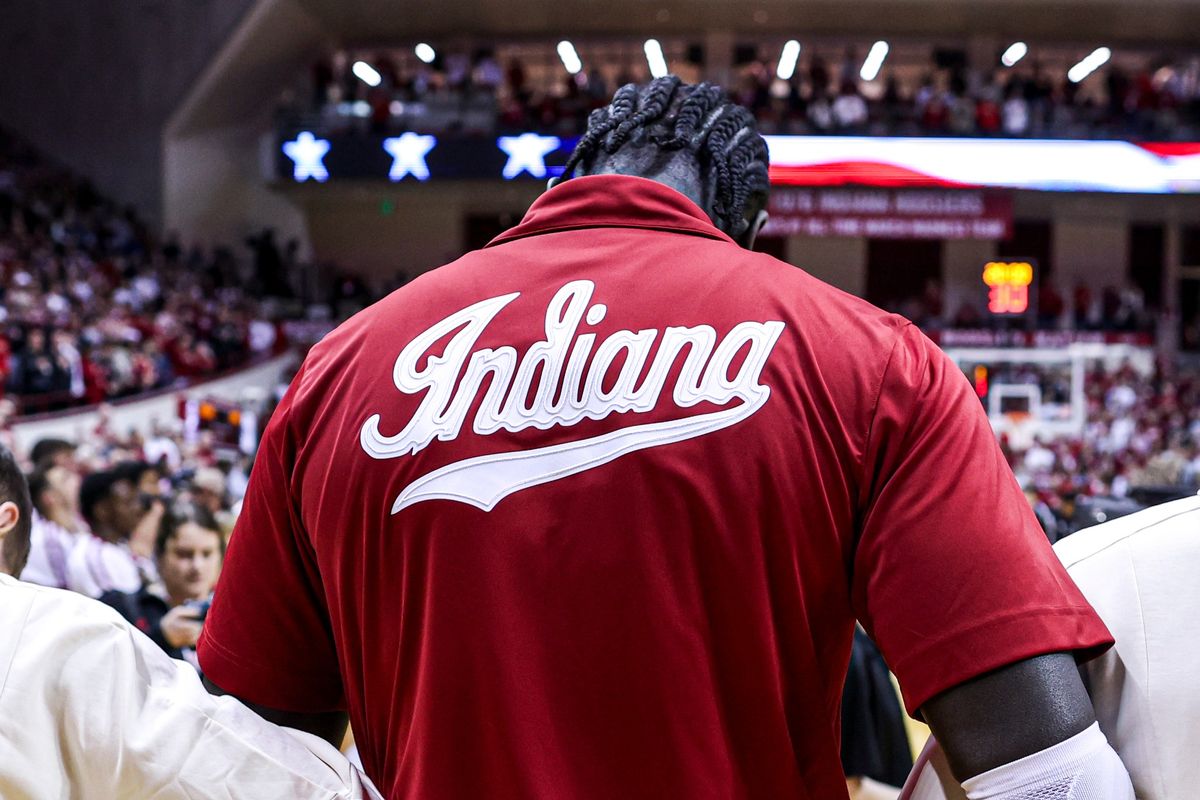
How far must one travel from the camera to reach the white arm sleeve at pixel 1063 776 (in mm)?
953

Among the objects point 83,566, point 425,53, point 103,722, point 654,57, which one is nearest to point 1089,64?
point 654,57

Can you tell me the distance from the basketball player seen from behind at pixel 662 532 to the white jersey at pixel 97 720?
7.4 inches

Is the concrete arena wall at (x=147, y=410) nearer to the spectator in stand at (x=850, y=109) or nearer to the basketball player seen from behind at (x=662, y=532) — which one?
the basketball player seen from behind at (x=662, y=532)

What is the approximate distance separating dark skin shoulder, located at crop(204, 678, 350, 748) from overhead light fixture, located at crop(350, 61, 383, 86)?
64.7 feet

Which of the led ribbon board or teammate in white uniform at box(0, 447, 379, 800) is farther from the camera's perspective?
the led ribbon board

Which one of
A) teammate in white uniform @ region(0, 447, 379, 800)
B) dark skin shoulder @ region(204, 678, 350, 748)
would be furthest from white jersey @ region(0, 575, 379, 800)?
dark skin shoulder @ region(204, 678, 350, 748)

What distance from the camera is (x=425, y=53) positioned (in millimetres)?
20328

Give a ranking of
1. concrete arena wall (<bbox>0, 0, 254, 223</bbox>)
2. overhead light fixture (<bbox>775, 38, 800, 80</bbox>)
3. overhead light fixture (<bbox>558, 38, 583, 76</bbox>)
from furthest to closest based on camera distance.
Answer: overhead light fixture (<bbox>558, 38, 583, 76</bbox>) < overhead light fixture (<bbox>775, 38, 800, 80</bbox>) < concrete arena wall (<bbox>0, 0, 254, 223</bbox>)

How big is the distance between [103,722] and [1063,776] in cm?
77

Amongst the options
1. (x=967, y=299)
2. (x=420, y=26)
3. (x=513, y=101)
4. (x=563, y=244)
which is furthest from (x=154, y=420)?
(x=967, y=299)

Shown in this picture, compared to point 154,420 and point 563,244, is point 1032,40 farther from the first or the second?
point 563,244

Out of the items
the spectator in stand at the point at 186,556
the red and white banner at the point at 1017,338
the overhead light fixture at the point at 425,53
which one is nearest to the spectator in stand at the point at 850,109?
the red and white banner at the point at 1017,338

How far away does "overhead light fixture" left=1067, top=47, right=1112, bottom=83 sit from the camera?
2003 cm

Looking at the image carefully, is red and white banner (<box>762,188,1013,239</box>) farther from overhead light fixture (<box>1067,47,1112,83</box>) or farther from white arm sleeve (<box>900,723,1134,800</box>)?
white arm sleeve (<box>900,723,1134,800</box>)
